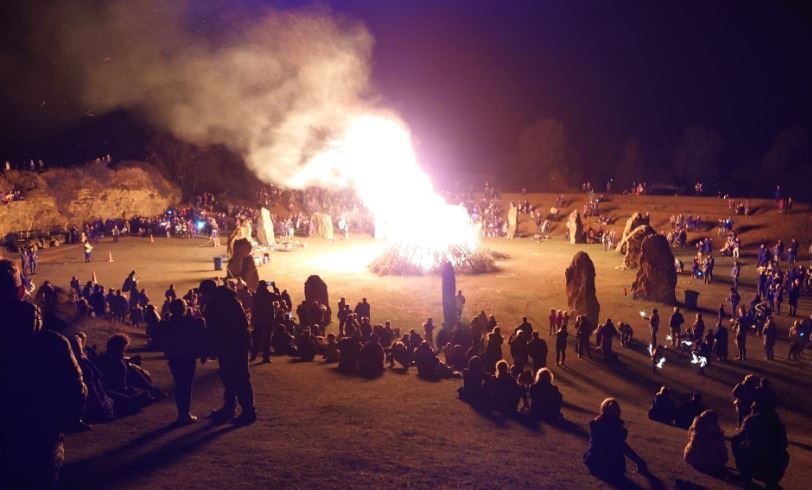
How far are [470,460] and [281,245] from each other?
3638 centimetres

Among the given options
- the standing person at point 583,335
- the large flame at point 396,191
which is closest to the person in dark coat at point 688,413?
the standing person at point 583,335

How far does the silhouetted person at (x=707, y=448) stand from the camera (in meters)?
→ 7.92

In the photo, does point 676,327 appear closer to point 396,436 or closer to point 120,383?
point 396,436

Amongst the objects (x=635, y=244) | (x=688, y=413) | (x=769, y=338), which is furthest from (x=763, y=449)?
(x=635, y=244)

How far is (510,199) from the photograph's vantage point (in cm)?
6438

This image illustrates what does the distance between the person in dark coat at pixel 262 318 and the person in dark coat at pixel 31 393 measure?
782cm

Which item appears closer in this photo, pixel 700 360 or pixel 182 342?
pixel 182 342

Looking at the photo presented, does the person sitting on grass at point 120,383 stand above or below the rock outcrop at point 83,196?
below

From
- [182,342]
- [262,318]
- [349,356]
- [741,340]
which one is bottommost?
[741,340]

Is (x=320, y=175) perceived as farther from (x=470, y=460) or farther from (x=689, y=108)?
(x=689, y=108)

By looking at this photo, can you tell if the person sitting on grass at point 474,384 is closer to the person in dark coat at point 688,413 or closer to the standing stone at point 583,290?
the person in dark coat at point 688,413

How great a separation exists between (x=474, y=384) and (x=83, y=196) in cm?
4377

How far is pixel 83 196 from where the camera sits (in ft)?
148

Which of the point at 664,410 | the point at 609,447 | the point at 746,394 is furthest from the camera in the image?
the point at 664,410
